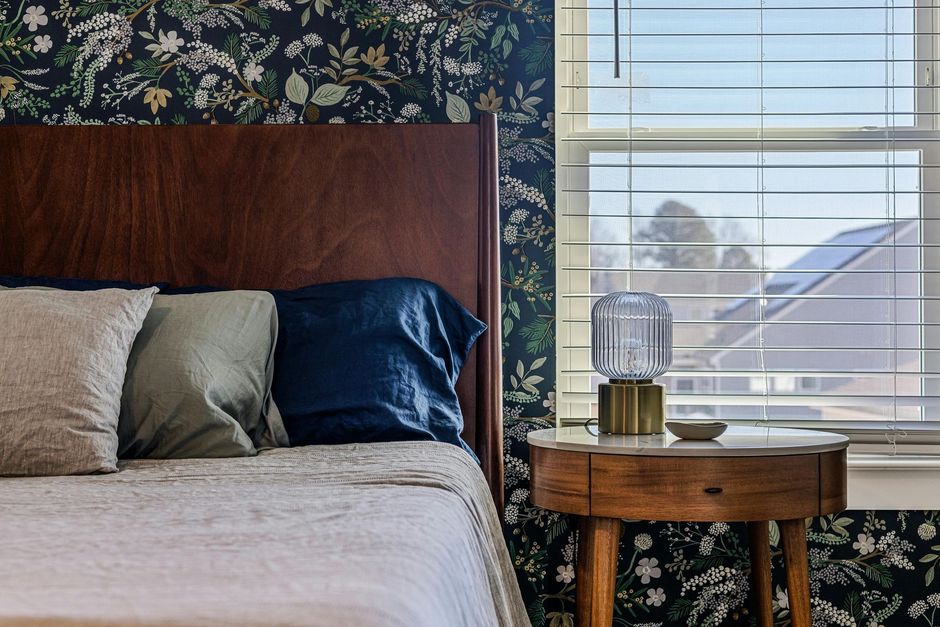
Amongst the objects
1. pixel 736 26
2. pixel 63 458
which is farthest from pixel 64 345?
pixel 736 26

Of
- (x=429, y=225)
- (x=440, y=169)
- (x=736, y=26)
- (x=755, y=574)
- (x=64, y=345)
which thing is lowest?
(x=755, y=574)

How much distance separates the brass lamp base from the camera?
6.21 feet

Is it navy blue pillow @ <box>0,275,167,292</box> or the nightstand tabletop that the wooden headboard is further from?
the nightstand tabletop

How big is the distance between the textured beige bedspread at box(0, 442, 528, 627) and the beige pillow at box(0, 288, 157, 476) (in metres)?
0.06

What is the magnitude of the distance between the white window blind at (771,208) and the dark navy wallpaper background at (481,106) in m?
0.10

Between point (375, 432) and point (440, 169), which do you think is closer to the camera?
point (375, 432)

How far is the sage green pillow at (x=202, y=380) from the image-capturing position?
162 centimetres

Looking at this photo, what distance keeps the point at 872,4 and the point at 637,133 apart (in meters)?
0.70

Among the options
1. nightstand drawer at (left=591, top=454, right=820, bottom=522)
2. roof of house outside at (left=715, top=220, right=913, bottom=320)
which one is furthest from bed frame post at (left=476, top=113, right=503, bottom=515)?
roof of house outside at (left=715, top=220, right=913, bottom=320)

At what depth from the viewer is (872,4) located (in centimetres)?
227

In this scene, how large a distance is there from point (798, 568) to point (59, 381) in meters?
1.47

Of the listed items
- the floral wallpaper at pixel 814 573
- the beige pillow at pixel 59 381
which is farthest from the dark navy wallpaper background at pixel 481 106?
the beige pillow at pixel 59 381

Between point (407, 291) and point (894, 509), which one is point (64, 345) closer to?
point (407, 291)

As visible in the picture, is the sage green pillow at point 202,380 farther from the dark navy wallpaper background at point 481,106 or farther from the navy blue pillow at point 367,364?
the dark navy wallpaper background at point 481,106
